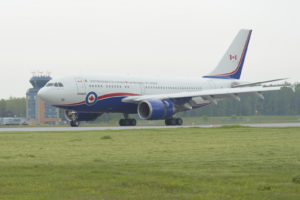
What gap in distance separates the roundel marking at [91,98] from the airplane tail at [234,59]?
16515 millimetres

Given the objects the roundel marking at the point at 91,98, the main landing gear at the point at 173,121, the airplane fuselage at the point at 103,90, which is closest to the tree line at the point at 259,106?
the airplane fuselage at the point at 103,90

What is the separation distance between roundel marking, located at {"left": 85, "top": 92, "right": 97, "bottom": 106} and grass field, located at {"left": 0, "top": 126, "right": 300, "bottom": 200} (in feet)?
76.6

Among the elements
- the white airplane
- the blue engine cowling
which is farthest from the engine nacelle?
the blue engine cowling

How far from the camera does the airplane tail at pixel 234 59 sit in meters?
56.1

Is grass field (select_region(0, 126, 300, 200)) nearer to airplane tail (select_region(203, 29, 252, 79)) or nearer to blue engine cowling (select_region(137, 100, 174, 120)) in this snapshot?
blue engine cowling (select_region(137, 100, 174, 120))

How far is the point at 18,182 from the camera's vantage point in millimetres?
11008

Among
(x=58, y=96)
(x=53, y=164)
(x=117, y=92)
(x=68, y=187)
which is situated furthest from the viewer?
(x=117, y=92)

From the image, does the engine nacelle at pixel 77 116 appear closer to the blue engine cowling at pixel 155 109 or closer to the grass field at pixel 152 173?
the blue engine cowling at pixel 155 109

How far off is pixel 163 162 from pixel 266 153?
391cm

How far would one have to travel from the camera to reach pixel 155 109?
42.7 metres

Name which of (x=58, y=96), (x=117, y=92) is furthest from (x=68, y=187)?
(x=117, y=92)

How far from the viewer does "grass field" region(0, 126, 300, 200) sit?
32.1ft

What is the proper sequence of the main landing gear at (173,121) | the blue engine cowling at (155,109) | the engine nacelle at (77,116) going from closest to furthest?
the blue engine cowling at (155,109) < the engine nacelle at (77,116) < the main landing gear at (173,121)

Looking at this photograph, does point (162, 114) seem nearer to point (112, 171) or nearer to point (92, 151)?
Result: point (92, 151)
